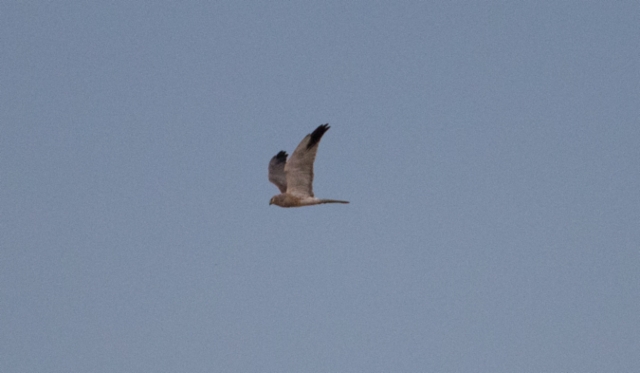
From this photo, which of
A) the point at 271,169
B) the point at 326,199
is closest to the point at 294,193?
the point at 326,199

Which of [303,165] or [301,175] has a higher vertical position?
[303,165]

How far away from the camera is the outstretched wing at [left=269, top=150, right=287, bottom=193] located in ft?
119

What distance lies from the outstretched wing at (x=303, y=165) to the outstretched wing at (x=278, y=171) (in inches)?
97.9

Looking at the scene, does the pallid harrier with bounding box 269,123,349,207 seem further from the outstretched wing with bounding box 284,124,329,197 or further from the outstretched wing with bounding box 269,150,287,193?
the outstretched wing with bounding box 269,150,287,193

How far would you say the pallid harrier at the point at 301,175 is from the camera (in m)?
30.6

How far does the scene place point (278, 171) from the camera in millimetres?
38188

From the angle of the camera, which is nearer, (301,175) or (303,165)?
(303,165)

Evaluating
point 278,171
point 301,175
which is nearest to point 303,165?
point 301,175

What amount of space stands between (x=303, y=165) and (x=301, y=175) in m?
0.60

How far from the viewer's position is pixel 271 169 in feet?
126

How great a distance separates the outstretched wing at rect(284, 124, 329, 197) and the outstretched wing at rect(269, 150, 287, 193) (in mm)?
2487

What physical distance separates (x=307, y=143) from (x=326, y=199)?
2.75 metres

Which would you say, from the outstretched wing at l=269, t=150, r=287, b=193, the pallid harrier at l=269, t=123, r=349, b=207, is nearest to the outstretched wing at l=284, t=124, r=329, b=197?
the pallid harrier at l=269, t=123, r=349, b=207

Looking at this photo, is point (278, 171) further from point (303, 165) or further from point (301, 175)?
point (303, 165)
